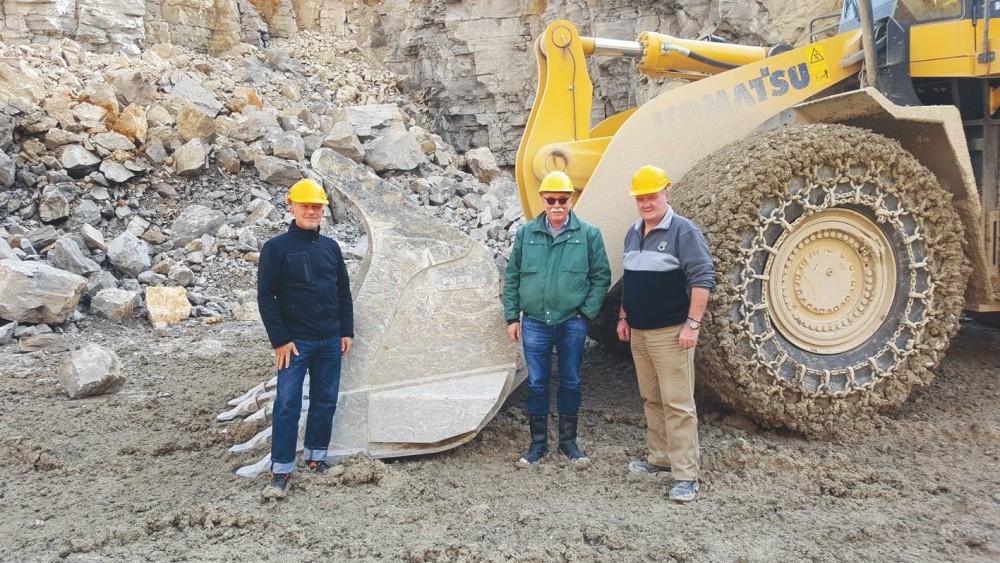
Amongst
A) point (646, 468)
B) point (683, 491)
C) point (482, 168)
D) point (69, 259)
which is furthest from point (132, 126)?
point (683, 491)

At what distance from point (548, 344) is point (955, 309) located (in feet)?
7.42

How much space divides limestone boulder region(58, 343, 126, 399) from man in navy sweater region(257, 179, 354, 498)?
91.2 inches

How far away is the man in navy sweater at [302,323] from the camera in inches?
134

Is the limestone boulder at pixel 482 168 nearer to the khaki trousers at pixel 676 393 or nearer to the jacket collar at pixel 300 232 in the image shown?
the jacket collar at pixel 300 232

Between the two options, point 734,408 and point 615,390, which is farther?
point 615,390

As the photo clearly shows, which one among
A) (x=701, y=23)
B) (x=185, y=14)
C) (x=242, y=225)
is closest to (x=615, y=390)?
(x=242, y=225)

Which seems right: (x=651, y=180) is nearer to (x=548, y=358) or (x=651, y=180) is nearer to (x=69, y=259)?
(x=548, y=358)

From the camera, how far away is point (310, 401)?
141 inches

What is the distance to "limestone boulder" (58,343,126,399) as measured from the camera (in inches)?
199

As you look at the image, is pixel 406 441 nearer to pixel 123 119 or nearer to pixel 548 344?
pixel 548 344

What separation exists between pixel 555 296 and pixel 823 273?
1.45 metres

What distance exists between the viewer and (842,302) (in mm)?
3982

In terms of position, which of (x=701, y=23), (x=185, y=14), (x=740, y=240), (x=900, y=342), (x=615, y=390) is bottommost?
(x=615, y=390)

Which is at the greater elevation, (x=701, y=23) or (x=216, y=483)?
(x=701, y=23)
